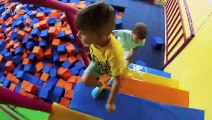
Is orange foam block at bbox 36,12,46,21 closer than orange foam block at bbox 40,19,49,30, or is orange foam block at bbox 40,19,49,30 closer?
orange foam block at bbox 40,19,49,30

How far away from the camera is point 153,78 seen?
2242mm

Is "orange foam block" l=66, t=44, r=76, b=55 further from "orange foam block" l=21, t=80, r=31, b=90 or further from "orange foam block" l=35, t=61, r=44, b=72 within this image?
"orange foam block" l=21, t=80, r=31, b=90

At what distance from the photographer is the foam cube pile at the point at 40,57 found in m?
2.52

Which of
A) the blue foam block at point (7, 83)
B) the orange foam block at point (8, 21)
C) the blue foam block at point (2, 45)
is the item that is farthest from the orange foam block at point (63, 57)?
the orange foam block at point (8, 21)

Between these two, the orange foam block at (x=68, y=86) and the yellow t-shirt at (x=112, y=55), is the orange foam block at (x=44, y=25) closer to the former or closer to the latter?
the orange foam block at (x=68, y=86)

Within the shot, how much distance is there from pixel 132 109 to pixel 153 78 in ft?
2.58

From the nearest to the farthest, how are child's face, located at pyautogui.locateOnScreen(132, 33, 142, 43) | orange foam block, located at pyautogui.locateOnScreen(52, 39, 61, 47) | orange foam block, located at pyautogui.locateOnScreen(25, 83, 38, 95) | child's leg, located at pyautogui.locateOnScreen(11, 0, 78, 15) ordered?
child's leg, located at pyautogui.locateOnScreen(11, 0, 78, 15) < child's face, located at pyautogui.locateOnScreen(132, 33, 142, 43) < orange foam block, located at pyautogui.locateOnScreen(25, 83, 38, 95) < orange foam block, located at pyautogui.locateOnScreen(52, 39, 61, 47)

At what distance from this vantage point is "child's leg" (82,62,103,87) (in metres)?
1.50

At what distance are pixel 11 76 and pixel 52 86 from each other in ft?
1.63

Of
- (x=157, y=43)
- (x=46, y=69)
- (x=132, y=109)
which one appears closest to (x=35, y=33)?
(x=46, y=69)

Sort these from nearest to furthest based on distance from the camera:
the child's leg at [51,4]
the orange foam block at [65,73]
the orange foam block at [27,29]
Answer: the child's leg at [51,4] → the orange foam block at [65,73] → the orange foam block at [27,29]

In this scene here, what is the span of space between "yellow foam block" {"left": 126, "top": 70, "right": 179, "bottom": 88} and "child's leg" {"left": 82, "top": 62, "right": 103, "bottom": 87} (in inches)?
28.5

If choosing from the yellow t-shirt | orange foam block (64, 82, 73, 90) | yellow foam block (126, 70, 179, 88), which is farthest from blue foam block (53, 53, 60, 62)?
the yellow t-shirt

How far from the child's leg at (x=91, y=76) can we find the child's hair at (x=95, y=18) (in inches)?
17.7
